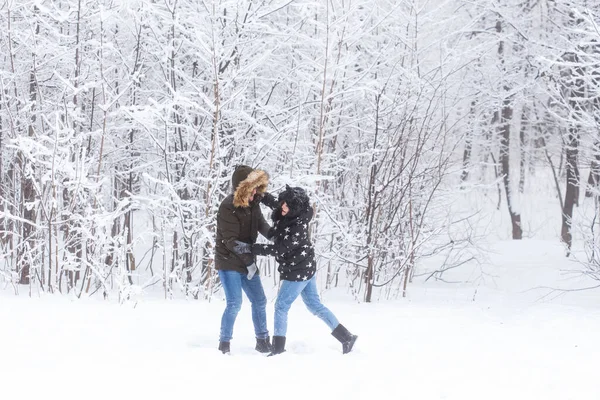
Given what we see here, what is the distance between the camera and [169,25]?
8172mm

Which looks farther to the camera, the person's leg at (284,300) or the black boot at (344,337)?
the black boot at (344,337)

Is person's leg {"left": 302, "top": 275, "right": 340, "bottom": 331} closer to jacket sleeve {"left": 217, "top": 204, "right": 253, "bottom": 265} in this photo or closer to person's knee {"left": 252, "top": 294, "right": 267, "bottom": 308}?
person's knee {"left": 252, "top": 294, "right": 267, "bottom": 308}

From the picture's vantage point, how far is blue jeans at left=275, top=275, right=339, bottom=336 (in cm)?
506

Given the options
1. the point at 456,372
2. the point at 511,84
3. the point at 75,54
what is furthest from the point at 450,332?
the point at 511,84

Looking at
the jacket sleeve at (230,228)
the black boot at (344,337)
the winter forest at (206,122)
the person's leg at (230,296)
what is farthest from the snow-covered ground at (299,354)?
the winter forest at (206,122)

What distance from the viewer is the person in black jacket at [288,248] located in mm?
4941

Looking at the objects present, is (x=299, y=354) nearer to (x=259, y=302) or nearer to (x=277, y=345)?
(x=277, y=345)

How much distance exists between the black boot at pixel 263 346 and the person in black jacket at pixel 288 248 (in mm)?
184

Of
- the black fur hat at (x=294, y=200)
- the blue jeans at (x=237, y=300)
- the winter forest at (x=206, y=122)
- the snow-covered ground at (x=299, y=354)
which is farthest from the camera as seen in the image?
the winter forest at (x=206, y=122)

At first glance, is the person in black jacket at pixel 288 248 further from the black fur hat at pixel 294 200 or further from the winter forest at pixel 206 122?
the winter forest at pixel 206 122

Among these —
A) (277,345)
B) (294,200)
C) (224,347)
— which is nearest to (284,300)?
(277,345)

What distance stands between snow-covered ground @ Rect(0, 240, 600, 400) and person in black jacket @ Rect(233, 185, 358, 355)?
0.40 meters

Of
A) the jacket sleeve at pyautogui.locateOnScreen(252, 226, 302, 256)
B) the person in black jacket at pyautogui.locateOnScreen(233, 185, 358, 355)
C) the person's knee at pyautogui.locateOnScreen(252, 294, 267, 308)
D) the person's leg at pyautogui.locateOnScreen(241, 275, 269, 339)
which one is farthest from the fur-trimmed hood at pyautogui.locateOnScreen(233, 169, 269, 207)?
the person's knee at pyautogui.locateOnScreen(252, 294, 267, 308)

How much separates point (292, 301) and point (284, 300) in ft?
0.31
